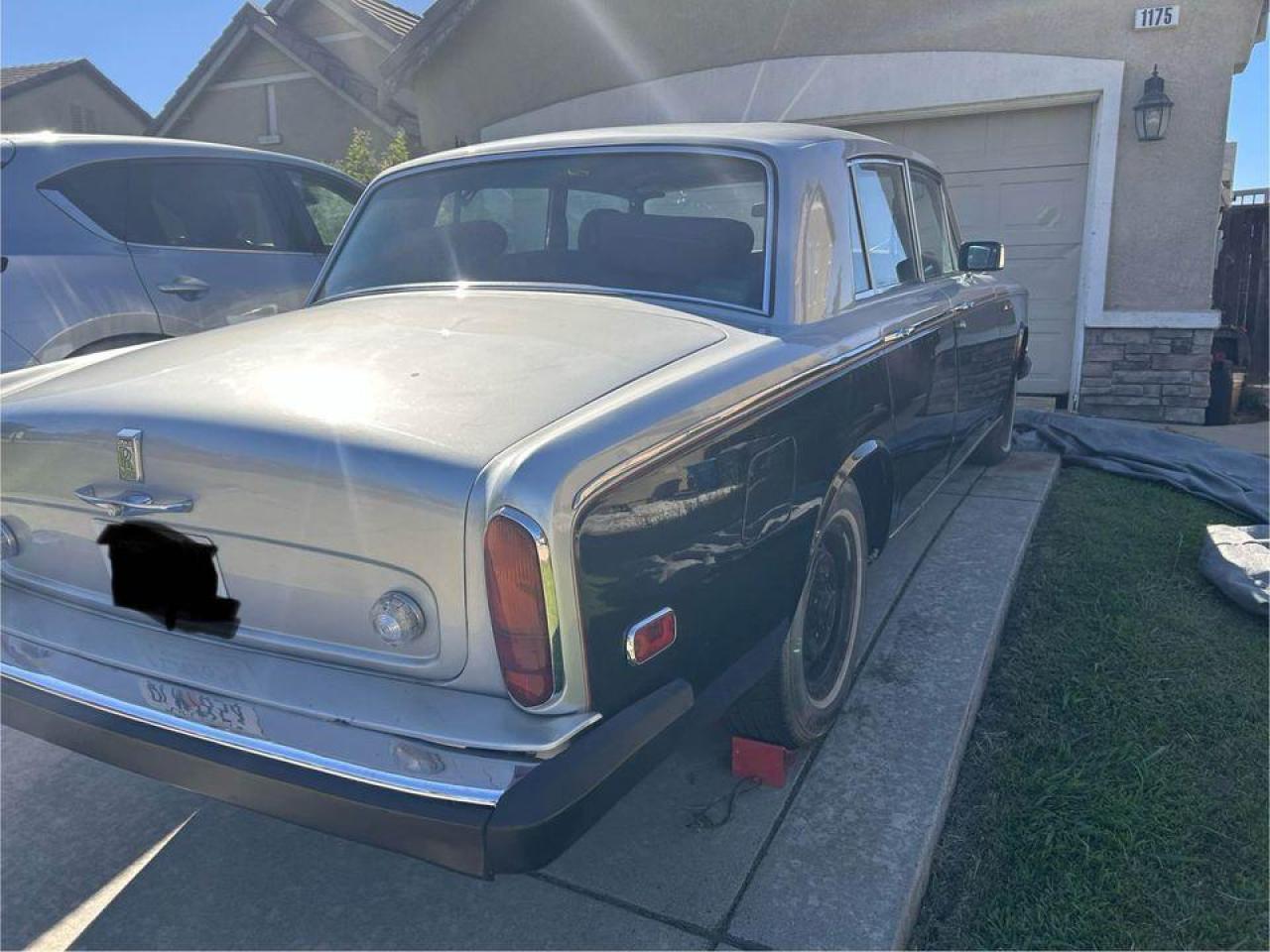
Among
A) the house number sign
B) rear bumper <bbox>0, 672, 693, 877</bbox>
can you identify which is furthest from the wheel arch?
the house number sign

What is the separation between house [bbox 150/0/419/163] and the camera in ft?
59.7

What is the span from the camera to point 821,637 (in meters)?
2.95

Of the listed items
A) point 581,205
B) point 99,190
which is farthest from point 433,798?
point 99,190

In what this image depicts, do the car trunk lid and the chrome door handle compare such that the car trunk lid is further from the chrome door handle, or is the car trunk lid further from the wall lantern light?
the wall lantern light

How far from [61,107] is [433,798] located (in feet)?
96.0

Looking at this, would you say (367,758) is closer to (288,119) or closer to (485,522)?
(485,522)

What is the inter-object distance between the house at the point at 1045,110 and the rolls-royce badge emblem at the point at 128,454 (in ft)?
23.9

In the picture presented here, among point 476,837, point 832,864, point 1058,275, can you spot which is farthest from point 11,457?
point 1058,275

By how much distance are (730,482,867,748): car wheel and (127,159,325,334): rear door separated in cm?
366

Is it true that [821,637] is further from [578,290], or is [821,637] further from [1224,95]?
[1224,95]

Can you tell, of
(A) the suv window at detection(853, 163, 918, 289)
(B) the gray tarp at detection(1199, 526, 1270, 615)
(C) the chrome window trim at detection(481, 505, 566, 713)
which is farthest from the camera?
(B) the gray tarp at detection(1199, 526, 1270, 615)

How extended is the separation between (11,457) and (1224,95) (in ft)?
25.6

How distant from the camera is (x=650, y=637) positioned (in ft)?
6.24

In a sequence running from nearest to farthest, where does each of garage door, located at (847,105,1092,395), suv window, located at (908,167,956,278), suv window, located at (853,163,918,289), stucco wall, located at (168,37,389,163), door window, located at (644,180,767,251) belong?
door window, located at (644,180,767,251) < suv window, located at (853,163,918,289) < suv window, located at (908,167,956,278) < garage door, located at (847,105,1092,395) < stucco wall, located at (168,37,389,163)
